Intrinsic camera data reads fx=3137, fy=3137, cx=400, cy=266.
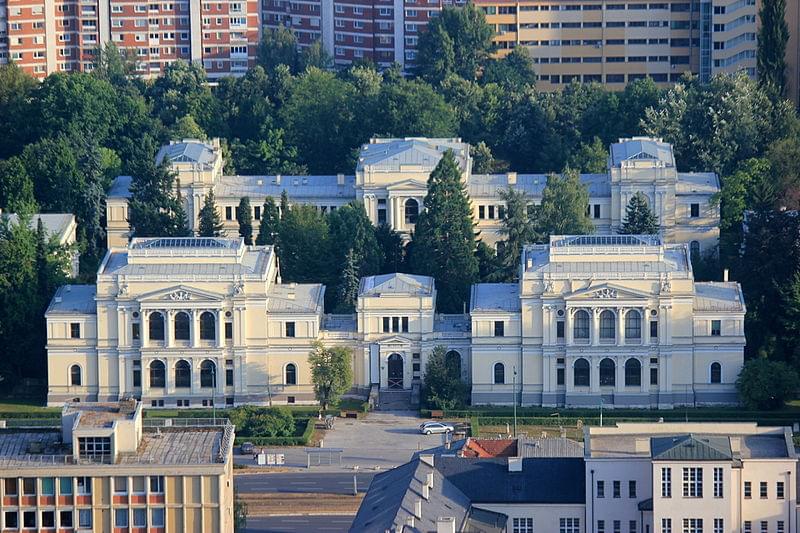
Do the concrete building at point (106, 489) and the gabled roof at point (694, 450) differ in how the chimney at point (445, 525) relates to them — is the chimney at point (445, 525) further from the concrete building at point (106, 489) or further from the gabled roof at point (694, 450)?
the gabled roof at point (694, 450)

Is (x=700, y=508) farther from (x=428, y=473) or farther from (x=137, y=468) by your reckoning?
(x=137, y=468)

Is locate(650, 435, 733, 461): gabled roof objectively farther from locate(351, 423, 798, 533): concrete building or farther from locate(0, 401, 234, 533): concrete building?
locate(0, 401, 234, 533): concrete building

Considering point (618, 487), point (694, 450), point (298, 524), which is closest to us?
point (694, 450)


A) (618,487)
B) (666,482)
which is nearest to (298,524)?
(618,487)

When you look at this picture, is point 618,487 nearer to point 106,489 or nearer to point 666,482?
point 666,482

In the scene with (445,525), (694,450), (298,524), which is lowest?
(298,524)

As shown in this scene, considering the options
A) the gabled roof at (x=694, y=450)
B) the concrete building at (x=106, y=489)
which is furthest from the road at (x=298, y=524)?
the gabled roof at (x=694, y=450)

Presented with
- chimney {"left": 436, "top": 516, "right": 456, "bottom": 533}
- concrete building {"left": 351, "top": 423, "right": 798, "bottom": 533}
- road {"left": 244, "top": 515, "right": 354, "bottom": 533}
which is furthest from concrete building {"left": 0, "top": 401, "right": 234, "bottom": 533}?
road {"left": 244, "top": 515, "right": 354, "bottom": 533}

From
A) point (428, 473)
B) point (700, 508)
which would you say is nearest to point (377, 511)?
point (428, 473)
